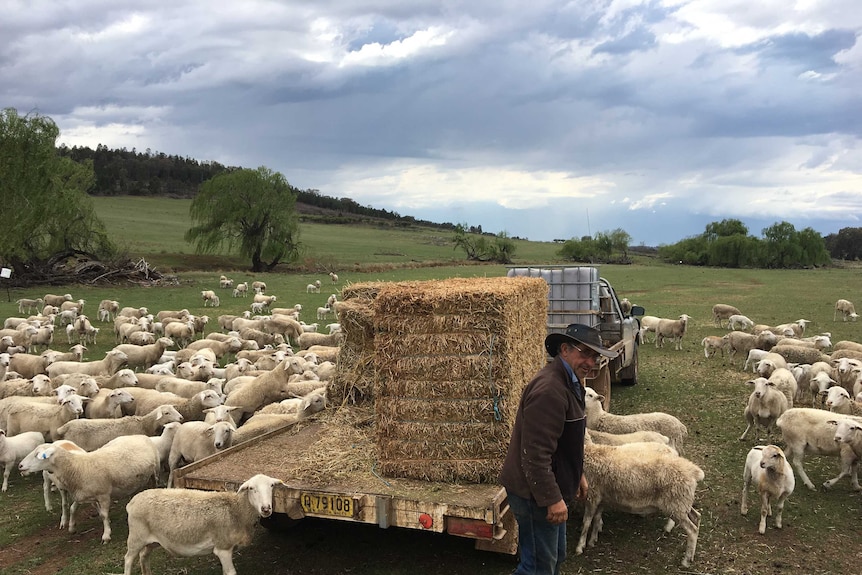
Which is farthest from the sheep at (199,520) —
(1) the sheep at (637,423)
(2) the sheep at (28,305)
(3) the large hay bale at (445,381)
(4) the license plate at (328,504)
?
(2) the sheep at (28,305)

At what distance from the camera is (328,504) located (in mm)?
6211

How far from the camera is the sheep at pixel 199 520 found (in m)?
6.35

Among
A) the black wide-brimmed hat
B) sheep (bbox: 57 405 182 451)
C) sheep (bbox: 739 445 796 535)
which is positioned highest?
the black wide-brimmed hat

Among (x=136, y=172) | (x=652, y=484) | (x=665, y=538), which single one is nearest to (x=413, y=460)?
(x=652, y=484)

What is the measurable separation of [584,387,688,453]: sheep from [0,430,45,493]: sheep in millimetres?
8978

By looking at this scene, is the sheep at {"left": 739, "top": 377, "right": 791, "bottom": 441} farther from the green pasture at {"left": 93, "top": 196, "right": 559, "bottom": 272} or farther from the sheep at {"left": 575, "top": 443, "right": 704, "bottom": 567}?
the green pasture at {"left": 93, "top": 196, "right": 559, "bottom": 272}

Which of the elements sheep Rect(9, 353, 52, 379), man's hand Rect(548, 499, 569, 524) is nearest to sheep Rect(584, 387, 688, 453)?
man's hand Rect(548, 499, 569, 524)

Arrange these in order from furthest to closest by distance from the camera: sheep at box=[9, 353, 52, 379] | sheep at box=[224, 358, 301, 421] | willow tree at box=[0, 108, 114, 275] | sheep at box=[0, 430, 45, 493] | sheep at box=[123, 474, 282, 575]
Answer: willow tree at box=[0, 108, 114, 275], sheep at box=[9, 353, 52, 379], sheep at box=[224, 358, 301, 421], sheep at box=[0, 430, 45, 493], sheep at box=[123, 474, 282, 575]

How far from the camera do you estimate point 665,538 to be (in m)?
7.78

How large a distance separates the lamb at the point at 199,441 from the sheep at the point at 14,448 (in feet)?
8.50

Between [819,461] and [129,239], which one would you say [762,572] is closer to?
[819,461]

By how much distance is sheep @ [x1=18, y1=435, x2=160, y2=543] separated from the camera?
7.97 m

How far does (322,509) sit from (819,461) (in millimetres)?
8994

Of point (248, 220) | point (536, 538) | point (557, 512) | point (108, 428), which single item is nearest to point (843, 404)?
point (536, 538)
